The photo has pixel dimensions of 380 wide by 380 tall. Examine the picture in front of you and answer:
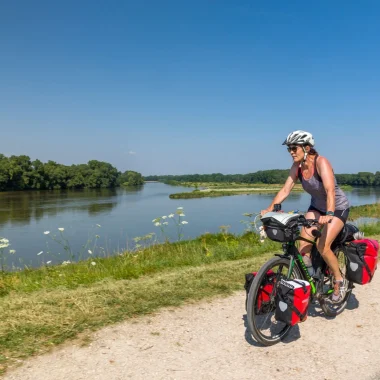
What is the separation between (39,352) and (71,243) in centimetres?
1931

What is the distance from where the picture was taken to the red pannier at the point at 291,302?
122 inches

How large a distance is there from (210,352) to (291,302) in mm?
824

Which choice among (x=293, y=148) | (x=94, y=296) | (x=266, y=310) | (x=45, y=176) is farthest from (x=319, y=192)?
(x=45, y=176)

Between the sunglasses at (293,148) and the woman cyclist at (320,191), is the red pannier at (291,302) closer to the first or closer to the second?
A: the woman cyclist at (320,191)

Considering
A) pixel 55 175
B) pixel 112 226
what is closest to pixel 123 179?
pixel 55 175

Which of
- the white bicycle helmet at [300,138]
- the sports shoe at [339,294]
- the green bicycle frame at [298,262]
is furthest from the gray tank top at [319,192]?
the sports shoe at [339,294]

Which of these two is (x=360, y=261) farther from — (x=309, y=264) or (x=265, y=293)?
(x=265, y=293)

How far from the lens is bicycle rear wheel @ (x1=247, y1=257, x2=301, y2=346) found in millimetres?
3084

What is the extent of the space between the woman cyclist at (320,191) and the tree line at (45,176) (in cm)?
7886

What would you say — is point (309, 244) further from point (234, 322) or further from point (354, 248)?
point (234, 322)

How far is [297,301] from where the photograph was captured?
313 cm

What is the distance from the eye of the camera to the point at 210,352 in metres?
3.07

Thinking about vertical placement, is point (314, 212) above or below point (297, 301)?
above

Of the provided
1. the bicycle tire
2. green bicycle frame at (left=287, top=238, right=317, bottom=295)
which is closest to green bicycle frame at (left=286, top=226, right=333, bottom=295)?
green bicycle frame at (left=287, top=238, right=317, bottom=295)
